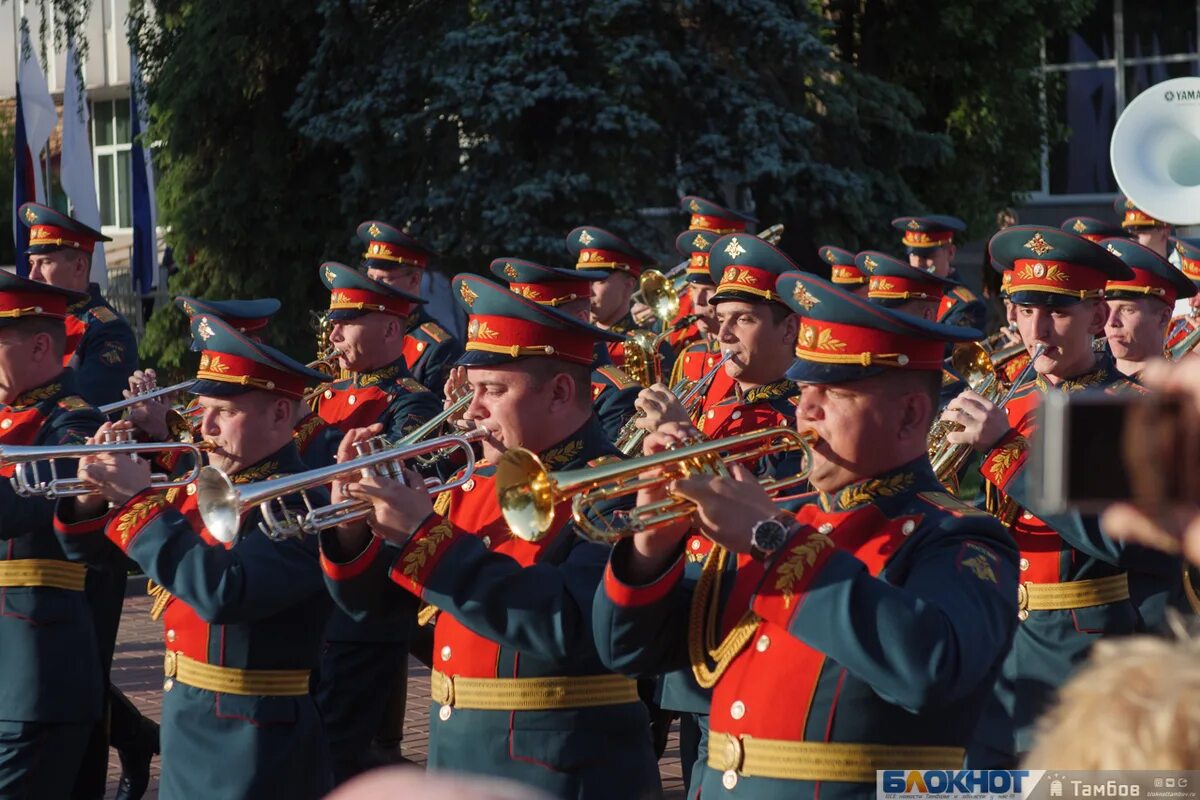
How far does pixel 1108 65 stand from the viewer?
23484 millimetres

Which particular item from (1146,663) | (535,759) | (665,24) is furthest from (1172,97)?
(1146,663)

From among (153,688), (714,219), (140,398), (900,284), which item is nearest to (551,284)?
(900,284)

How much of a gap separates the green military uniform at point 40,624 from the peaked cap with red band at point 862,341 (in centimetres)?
310

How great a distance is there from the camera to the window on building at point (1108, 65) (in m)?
23.1

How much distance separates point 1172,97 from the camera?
9852 millimetres

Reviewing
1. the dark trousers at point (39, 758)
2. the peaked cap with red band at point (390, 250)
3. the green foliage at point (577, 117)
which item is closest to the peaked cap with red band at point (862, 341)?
the dark trousers at point (39, 758)

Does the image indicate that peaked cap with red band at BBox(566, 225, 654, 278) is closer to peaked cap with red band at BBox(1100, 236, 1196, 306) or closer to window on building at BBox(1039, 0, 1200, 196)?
peaked cap with red band at BBox(1100, 236, 1196, 306)

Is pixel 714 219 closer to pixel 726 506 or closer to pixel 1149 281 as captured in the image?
pixel 1149 281

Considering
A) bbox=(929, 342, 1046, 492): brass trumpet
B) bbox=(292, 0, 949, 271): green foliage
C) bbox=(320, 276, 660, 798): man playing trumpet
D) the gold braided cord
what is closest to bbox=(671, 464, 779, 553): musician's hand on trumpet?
the gold braided cord

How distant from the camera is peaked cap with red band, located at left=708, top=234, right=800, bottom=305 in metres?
6.29

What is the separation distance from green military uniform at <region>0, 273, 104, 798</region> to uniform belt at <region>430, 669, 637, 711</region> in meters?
2.11

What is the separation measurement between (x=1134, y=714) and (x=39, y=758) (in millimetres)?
5045

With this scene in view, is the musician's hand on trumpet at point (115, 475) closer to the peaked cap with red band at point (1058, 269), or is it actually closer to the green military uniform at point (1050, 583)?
the green military uniform at point (1050, 583)

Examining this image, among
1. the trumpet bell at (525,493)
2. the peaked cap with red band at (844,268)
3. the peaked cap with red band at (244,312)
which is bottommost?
the trumpet bell at (525,493)
